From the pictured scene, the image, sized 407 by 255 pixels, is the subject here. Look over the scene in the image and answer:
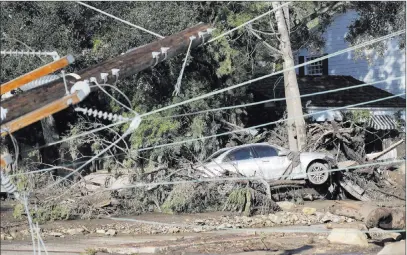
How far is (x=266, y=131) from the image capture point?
Result: 23.4m

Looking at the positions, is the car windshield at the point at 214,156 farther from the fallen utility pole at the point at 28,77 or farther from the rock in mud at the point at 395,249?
the fallen utility pole at the point at 28,77

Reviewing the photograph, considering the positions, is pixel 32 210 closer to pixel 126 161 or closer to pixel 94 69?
pixel 126 161

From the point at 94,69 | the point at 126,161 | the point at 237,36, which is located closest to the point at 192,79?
the point at 237,36

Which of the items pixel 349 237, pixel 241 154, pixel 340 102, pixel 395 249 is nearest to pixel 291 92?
pixel 241 154

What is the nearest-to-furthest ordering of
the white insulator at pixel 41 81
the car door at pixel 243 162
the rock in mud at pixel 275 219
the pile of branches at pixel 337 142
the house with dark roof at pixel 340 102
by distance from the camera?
the white insulator at pixel 41 81 → the rock in mud at pixel 275 219 → the car door at pixel 243 162 → the pile of branches at pixel 337 142 → the house with dark roof at pixel 340 102

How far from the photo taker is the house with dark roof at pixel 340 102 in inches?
1059

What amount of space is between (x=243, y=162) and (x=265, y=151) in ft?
2.82

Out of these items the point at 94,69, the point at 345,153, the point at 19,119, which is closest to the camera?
the point at 19,119

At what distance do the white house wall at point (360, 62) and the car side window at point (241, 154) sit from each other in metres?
10.9

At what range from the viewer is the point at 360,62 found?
3178 cm

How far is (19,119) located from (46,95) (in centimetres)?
38

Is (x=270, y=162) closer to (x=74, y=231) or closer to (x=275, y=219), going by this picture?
(x=275, y=219)

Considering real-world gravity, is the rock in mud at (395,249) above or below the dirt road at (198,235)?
below

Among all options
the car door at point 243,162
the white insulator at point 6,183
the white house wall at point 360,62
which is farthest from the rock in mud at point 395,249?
the white house wall at point 360,62
